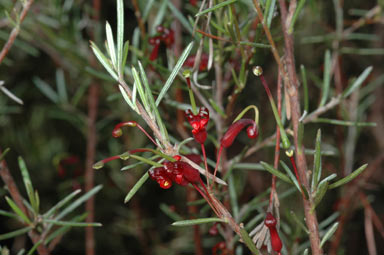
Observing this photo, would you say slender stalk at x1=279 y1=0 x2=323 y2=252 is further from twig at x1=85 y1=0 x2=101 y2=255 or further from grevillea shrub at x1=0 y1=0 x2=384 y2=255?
twig at x1=85 y1=0 x2=101 y2=255

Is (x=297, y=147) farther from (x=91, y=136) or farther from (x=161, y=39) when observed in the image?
(x=91, y=136)

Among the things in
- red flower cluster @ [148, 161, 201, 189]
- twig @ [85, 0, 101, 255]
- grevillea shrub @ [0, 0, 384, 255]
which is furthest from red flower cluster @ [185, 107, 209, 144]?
twig @ [85, 0, 101, 255]

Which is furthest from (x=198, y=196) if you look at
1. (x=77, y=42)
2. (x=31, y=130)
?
(x=31, y=130)

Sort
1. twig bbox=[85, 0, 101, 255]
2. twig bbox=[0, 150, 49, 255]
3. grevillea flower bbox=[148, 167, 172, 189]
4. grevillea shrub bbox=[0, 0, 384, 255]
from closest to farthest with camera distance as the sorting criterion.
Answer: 1. grevillea flower bbox=[148, 167, 172, 189]
2. twig bbox=[0, 150, 49, 255]
3. grevillea shrub bbox=[0, 0, 384, 255]
4. twig bbox=[85, 0, 101, 255]

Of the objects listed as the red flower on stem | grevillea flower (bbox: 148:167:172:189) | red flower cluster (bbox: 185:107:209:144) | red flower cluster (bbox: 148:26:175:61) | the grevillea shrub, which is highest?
red flower cluster (bbox: 148:26:175:61)

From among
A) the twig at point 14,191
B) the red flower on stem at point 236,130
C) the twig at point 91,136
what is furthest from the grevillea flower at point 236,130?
the twig at point 91,136

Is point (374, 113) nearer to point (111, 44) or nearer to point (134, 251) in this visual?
point (134, 251)

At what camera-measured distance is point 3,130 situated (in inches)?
47.4

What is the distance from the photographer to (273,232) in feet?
1.52

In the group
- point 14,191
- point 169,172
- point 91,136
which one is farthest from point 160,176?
point 91,136

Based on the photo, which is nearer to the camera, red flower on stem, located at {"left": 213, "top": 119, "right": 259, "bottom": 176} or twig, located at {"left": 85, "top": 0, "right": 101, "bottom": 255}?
red flower on stem, located at {"left": 213, "top": 119, "right": 259, "bottom": 176}

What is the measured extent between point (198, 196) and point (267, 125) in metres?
0.46

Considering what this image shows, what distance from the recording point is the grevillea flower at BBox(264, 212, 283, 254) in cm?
46

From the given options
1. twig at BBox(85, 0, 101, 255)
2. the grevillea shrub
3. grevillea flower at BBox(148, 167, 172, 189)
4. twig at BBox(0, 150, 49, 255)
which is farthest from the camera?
twig at BBox(85, 0, 101, 255)
